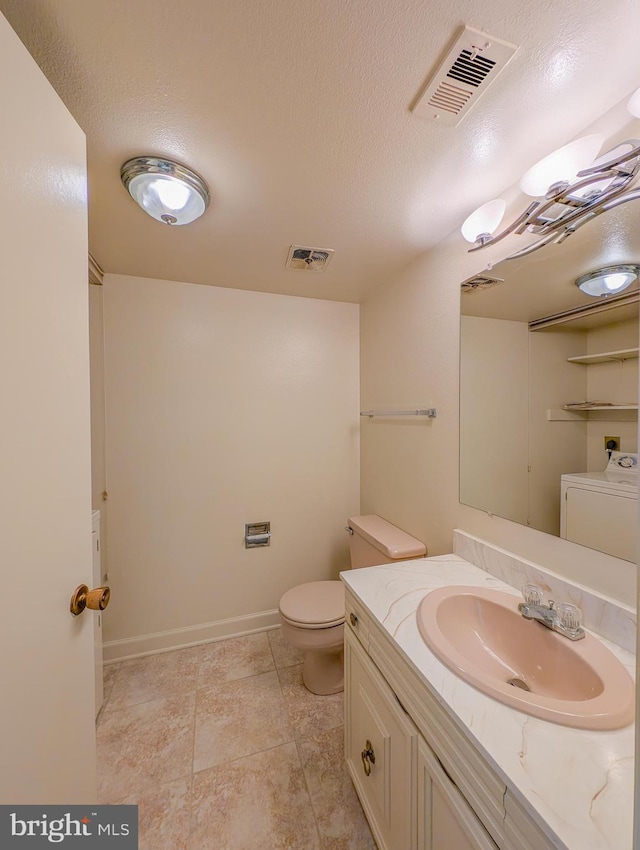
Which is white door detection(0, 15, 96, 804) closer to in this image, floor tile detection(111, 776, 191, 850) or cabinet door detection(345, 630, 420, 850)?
floor tile detection(111, 776, 191, 850)

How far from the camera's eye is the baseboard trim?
1858 millimetres

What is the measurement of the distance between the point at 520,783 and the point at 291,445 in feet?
5.85

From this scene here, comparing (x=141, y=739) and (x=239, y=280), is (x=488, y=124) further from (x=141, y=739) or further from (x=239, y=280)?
(x=141, y=739)

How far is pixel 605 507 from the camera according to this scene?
35.0 inches

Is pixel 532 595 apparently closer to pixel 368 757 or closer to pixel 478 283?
pixel 368 757

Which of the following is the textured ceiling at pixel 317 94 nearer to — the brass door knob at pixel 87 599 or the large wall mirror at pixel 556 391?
the large wall mirror at pixel 556 391

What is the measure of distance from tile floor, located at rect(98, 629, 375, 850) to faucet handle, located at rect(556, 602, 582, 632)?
0.99 metres

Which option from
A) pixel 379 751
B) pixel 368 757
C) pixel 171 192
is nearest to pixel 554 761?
pixel 379 751

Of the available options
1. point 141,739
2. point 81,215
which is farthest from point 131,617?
point 81,215

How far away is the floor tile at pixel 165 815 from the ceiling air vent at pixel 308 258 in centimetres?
232

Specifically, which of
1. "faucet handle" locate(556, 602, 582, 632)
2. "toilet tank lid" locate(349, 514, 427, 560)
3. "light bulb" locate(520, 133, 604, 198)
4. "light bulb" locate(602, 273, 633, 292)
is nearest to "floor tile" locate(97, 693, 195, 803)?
"toilet tank lid" locate(349, 514, 427, 560)

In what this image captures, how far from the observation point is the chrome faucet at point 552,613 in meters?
0.84

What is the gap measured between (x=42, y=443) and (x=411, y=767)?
115 cm

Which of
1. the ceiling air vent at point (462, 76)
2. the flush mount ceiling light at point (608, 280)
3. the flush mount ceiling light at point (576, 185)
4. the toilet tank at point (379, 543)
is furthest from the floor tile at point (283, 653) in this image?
the ceiling air vent at point (462, 76)
